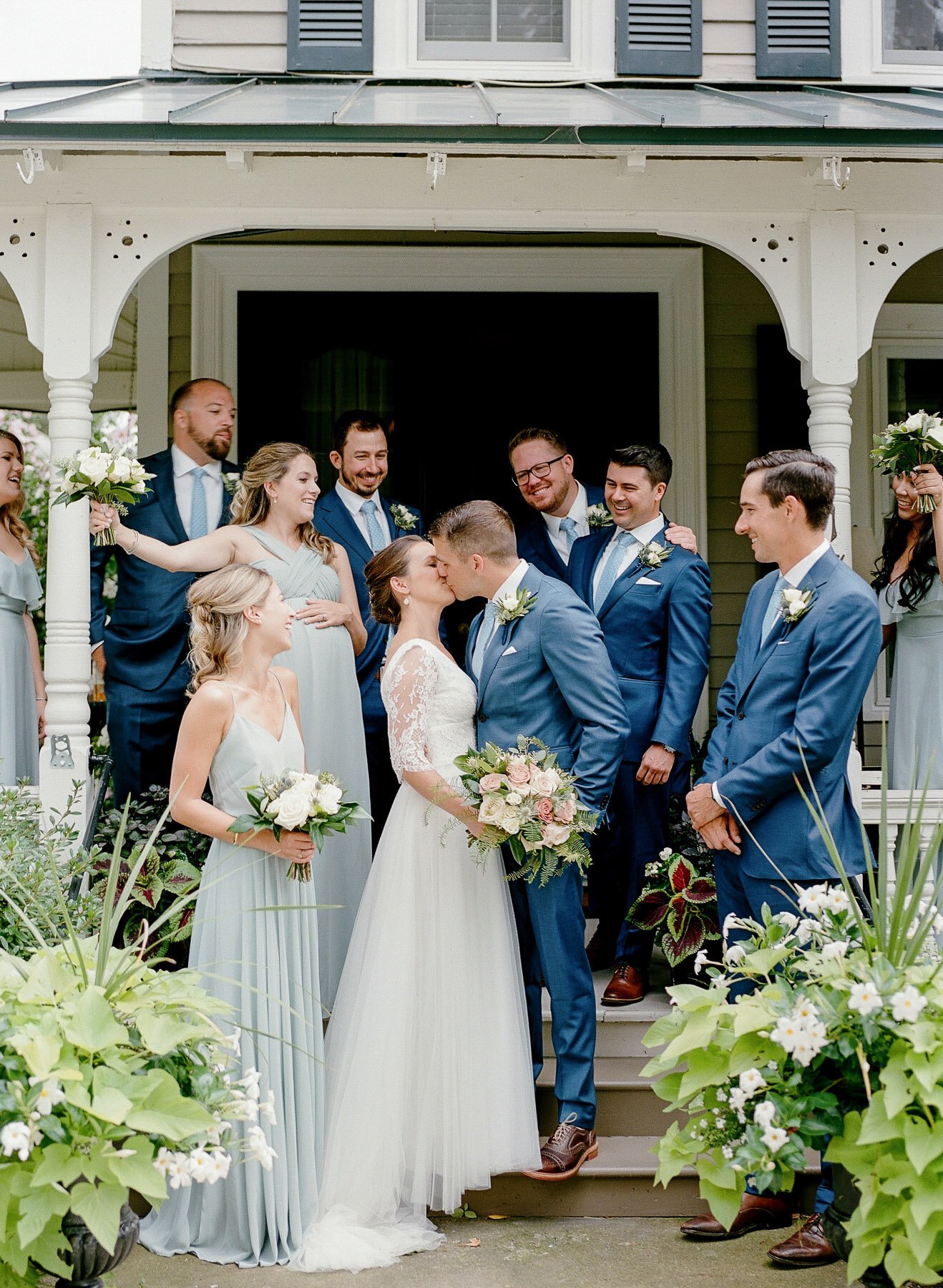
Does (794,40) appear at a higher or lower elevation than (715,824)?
higher

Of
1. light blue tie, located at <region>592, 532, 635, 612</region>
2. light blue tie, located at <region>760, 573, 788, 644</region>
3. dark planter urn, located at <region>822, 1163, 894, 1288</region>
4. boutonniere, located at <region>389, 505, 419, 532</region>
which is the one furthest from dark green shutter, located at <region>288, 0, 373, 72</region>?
dark planter urn, located at <region>822, 1163, 894, 1288</region>

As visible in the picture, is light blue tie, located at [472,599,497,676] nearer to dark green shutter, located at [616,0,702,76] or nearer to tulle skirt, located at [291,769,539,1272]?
tulle skirt, located at [291,769,539,1272]

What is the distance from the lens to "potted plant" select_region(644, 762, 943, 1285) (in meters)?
3.12

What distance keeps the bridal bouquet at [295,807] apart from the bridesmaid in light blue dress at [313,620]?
0.93m

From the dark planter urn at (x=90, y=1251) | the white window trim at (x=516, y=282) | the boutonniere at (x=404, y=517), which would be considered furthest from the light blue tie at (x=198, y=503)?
the dark planter urn at (x=90, y=1251)

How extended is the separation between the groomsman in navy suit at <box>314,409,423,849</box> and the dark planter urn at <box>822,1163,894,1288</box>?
9.02 feet

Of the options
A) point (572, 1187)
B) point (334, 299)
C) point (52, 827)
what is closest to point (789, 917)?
point (572, 1187)

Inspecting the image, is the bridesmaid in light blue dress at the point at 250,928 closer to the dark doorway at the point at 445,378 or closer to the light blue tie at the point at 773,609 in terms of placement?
the light blue tie at the point at 773,609

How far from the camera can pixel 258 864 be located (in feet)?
14.1

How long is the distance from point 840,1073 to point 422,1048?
149 cm

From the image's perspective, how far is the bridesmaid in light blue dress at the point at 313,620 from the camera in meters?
5.11

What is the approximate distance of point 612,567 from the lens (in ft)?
17.7

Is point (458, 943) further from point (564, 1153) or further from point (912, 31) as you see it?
point (912, 31)

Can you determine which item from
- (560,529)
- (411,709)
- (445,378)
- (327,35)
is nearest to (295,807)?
(411,709)
